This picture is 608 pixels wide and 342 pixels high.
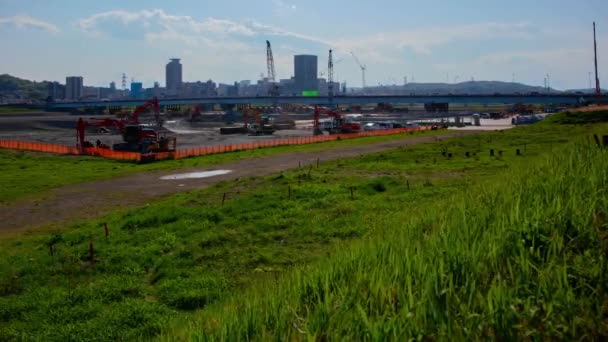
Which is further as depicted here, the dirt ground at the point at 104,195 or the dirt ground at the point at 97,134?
the dirt ground at the point at 97,134

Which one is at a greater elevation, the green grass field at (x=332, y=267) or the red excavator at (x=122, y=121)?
the red excavator at (x=122, y=121)

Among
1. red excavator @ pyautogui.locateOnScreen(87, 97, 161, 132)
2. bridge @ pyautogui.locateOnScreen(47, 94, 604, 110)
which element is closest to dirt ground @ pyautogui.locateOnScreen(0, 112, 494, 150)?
red excavator @ pyautogui.locateOnScreen(87, 97, 161, 132)

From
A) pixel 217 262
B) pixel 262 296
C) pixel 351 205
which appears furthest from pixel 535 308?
pixel 351 205

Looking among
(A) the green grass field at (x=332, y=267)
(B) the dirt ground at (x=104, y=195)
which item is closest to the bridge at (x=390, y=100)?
(B) the dirt ground at (x=104, y=195)

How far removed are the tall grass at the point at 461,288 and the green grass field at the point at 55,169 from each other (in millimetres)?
18898

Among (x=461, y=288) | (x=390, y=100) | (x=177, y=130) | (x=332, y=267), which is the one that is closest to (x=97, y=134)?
(x=177, y=130)

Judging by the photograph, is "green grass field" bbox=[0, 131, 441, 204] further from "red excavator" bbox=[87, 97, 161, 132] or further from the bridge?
the bridge

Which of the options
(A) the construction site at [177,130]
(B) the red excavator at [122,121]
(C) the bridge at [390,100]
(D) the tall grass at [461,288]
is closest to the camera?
(D) the tall grass at [461,288]

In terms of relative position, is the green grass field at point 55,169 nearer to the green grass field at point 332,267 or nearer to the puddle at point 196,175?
the puddle at point 196,175

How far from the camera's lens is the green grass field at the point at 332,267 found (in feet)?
13.0

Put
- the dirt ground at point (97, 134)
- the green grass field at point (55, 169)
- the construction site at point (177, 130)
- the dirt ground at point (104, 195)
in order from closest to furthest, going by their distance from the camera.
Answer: the dirt ground at point (104, 195)
the green grass field at point (55, 169)
the construction site at point (177, 130)
the dirt ground at point (97, 134)

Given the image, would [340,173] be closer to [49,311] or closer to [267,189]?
[267,189]

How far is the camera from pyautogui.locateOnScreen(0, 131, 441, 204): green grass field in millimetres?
24641

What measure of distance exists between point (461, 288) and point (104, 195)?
19.9 meters
